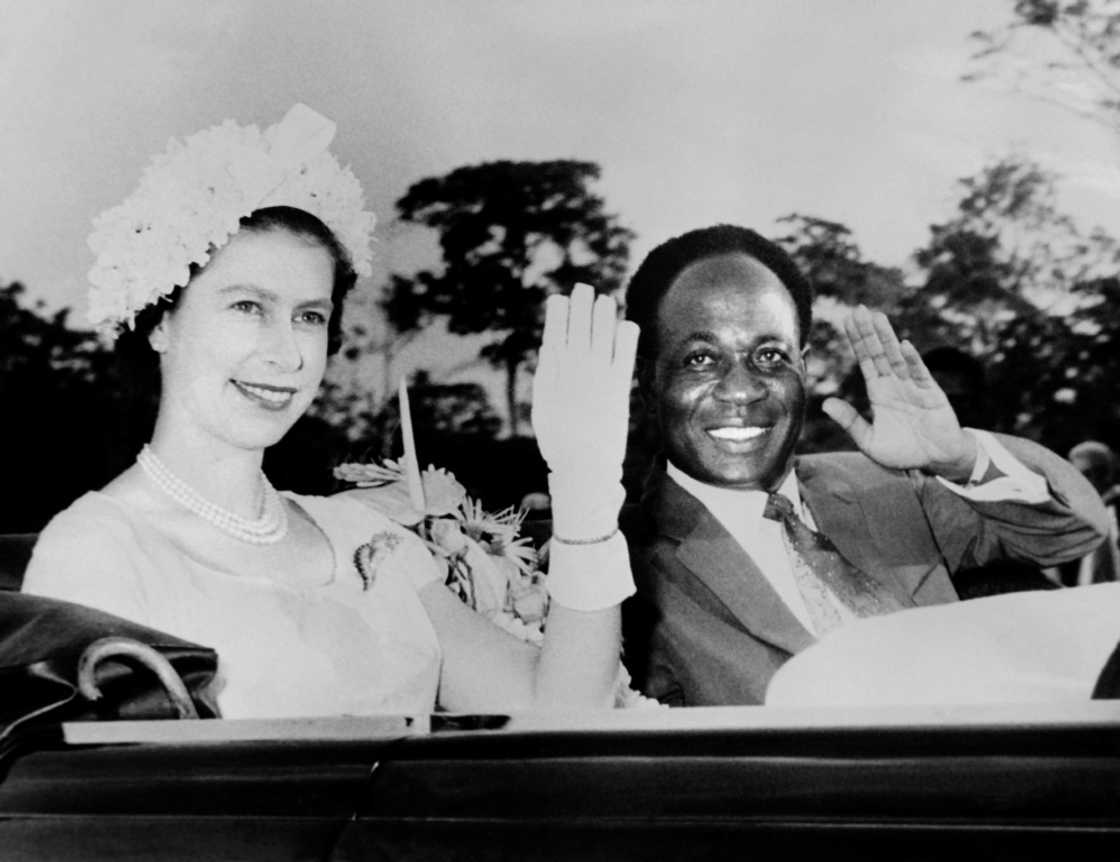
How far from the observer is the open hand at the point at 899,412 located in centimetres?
213

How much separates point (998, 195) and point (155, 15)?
5.36 ft

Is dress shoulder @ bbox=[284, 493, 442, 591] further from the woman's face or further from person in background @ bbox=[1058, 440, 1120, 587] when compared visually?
person in background @ bbox=[1058, 440, 1120, 587]

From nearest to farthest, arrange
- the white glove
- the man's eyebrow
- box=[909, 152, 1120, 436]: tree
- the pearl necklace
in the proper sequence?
box=[909, 152, 1120, 436]: tree < the white glove < the man's eyebrow < the pearl necklace

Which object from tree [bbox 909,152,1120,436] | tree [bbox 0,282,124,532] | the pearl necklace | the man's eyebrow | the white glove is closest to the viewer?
tree [bbox 909,152,1120,436]

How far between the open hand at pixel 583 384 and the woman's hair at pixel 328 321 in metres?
0.42

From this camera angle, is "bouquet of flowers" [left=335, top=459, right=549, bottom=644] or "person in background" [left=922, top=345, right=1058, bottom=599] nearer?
"person in background" [left=922, top=345, right=1058, bottom=599]

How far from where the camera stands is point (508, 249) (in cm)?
234

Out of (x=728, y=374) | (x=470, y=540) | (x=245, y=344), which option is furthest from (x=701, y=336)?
(x=245, y=344)

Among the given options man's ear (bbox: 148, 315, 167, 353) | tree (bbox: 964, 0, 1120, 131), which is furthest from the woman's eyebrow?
tree (bbox: 964, 0, 1120, 131)

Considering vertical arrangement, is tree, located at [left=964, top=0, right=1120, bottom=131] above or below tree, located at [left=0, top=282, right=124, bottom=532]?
above

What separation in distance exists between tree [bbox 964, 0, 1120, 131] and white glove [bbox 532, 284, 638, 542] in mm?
706

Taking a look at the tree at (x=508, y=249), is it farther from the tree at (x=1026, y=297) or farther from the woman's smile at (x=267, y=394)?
the tree at (x=1026, y=297)

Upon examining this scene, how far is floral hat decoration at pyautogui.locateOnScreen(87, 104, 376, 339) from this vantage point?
236 centimetres

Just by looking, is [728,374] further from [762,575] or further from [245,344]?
[245,344]
